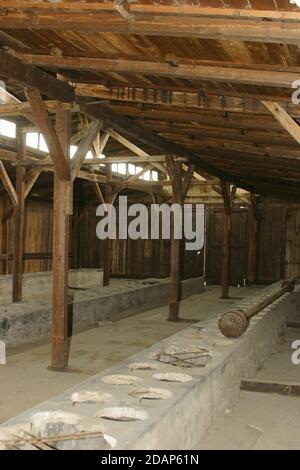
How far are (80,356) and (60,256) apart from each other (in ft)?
6.38

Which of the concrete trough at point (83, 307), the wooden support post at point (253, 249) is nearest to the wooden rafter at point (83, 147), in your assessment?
the concrete trough at point (83, 307)

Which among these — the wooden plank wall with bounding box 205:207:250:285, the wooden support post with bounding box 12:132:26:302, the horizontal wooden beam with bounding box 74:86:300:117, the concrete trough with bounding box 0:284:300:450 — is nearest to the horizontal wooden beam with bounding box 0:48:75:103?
the horizontal wooden beam with bounding box 74:86:300:117

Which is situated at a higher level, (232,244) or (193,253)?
(232,244)

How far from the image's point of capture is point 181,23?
13.6 ft

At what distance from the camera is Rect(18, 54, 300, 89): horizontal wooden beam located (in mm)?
5055

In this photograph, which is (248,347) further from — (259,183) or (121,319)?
(259,183)

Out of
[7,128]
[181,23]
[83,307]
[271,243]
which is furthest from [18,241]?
[271,243]

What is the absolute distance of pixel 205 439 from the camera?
→ 484 centimetres

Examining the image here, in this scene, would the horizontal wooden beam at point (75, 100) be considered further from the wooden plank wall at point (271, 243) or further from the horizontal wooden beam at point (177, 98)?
the wooden plank wall at point (271, 243)

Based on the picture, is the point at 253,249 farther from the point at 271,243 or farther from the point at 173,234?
the point at 173,234

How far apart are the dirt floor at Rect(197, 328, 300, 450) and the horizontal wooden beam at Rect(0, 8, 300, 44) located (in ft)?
11.5

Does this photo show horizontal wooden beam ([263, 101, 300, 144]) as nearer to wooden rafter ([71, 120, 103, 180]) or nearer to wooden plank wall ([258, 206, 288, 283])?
wooden rafter ([71, 120, 103, 180])

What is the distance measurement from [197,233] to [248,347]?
13.3m
